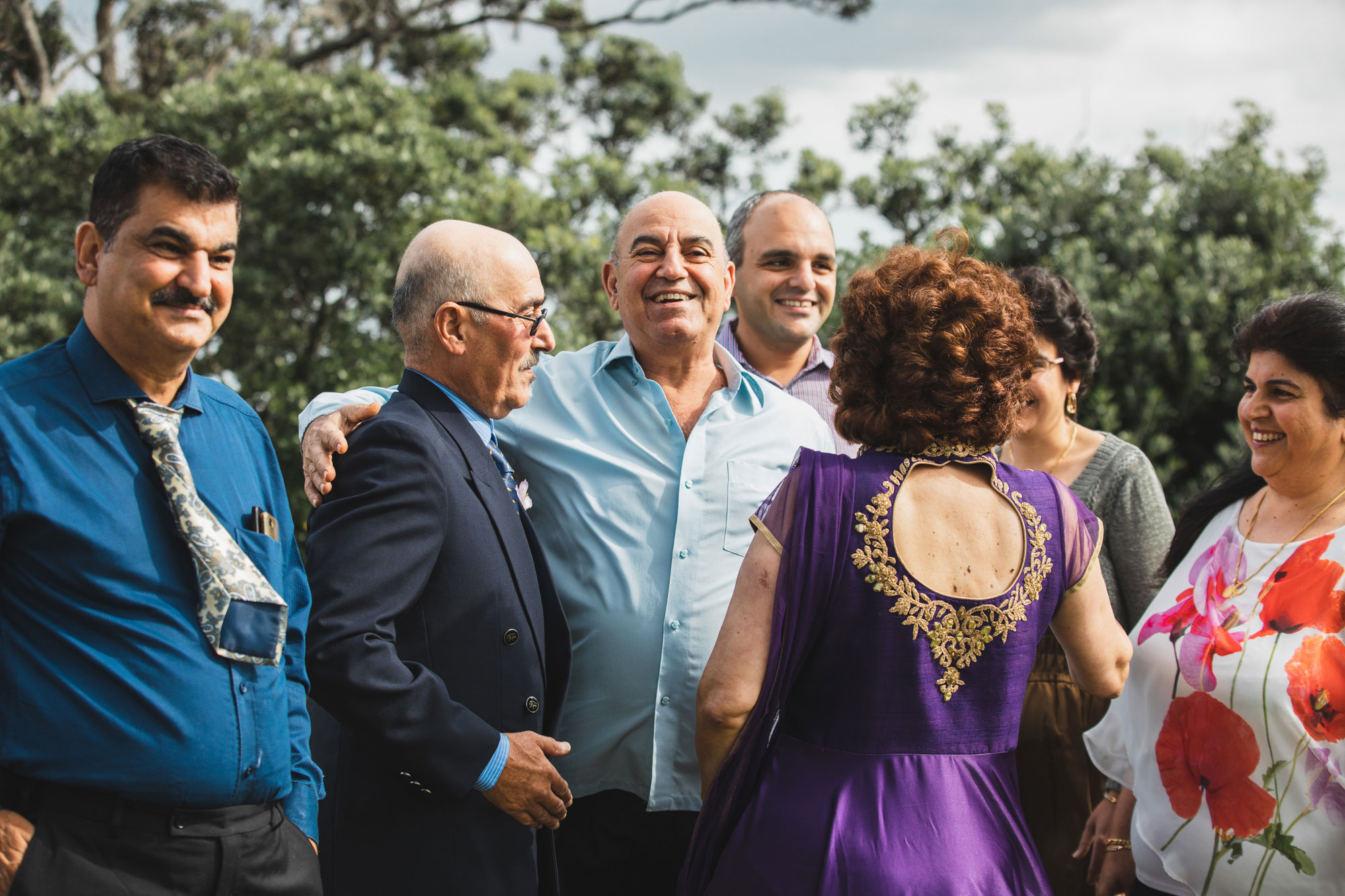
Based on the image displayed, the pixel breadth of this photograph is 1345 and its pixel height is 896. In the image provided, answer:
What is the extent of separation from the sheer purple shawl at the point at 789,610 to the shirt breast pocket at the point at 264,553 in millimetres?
1064

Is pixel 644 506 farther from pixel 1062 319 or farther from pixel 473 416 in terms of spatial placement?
pixel 1062 319

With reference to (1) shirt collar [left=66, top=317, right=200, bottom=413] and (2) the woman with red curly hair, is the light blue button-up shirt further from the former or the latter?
(1) shirt collar [left=66, top=317, right=200, bottom=413]

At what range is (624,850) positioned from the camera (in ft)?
8.92

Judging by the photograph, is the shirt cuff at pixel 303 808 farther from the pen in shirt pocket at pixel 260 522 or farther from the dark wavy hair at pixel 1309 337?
the dark wavy hair at pixel 1309 337

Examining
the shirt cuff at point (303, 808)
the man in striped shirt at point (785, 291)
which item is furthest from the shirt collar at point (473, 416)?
the man in striped shirt at point (785, 291)

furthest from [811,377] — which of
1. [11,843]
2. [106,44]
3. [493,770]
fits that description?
[106,44]

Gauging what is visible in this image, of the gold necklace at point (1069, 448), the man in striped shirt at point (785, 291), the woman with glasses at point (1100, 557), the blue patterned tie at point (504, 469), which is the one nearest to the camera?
the blue patterned tie at point (504, 469)

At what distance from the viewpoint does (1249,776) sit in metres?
2.62

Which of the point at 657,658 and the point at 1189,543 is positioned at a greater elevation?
the point at 1189,543

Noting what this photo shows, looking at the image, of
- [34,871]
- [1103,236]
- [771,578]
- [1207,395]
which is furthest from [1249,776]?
[1103,236]

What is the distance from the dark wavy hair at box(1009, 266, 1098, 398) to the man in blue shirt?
254 centimetres

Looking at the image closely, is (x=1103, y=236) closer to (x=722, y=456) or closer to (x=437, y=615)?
(x=722, y=456)

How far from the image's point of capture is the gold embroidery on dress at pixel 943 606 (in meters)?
2.13

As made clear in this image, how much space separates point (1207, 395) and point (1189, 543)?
3649mm
